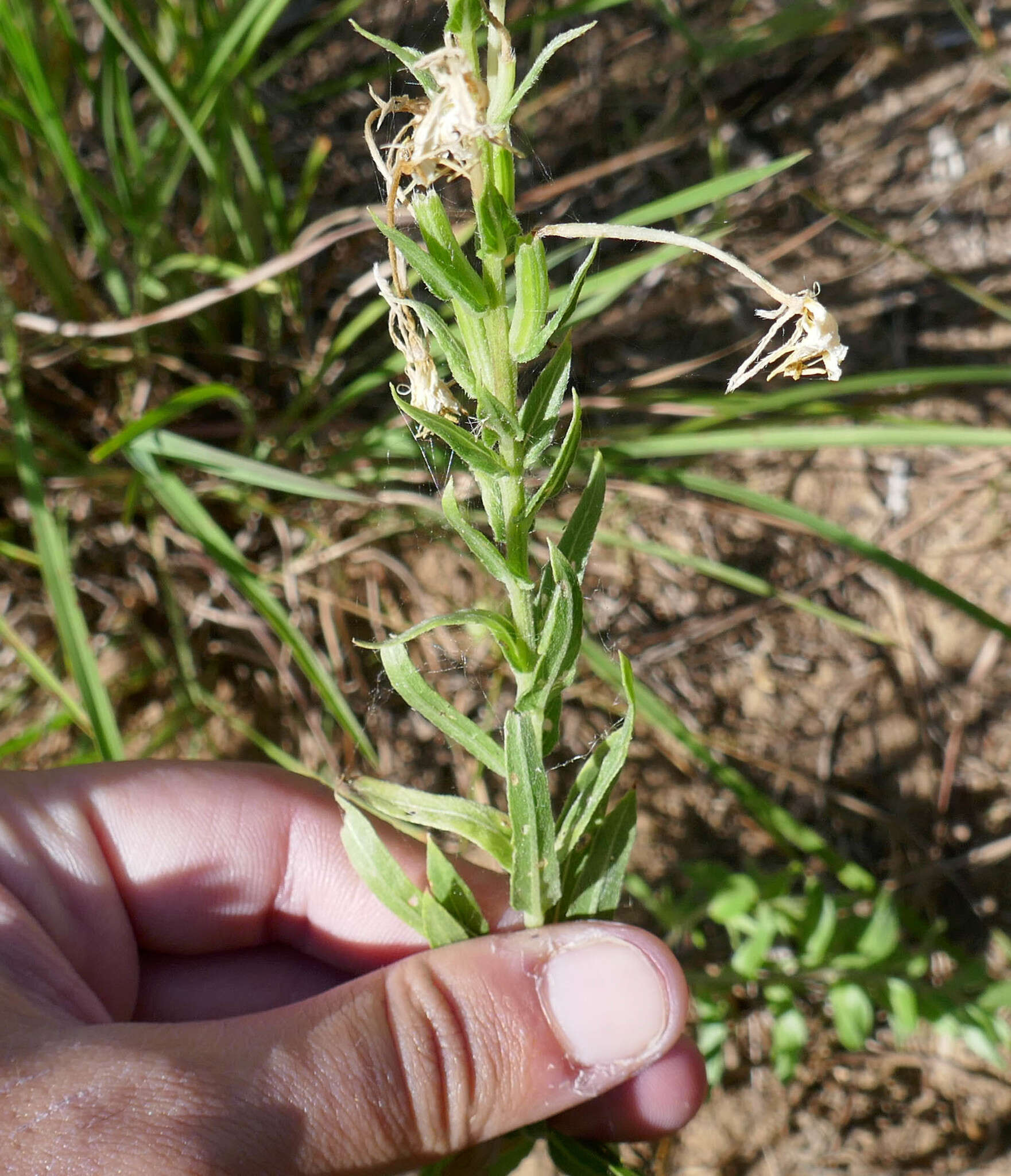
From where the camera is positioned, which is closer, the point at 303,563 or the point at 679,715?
the point at 303,563

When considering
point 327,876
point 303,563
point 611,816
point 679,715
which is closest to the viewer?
point 611,816

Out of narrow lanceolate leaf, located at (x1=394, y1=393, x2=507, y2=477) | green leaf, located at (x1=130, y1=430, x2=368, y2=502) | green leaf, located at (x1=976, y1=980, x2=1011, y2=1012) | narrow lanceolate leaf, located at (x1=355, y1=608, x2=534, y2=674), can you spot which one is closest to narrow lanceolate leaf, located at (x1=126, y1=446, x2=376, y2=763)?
green leaf, located at (x1=130, y1=430, x2=368, y2=502)

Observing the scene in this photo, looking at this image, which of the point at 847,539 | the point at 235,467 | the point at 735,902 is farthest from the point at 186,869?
the point at 847,539

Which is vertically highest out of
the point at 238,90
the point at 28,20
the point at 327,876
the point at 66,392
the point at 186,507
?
the point at 28,20

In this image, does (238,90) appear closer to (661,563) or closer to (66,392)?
(66,392)

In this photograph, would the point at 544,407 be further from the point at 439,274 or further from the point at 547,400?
the point at 439,274

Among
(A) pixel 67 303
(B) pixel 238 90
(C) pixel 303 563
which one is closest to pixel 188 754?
(C) pixel 303 563

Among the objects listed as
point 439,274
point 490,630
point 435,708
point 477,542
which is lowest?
point 435,708
